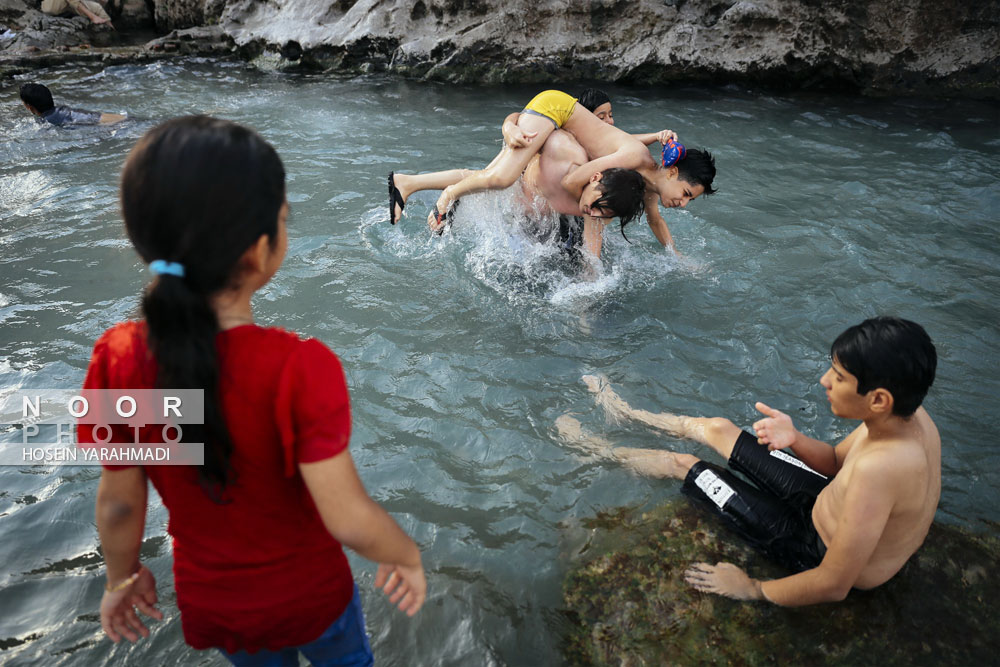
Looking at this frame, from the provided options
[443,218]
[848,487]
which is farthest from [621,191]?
[848,487]

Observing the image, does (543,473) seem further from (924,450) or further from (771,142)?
(771,142)

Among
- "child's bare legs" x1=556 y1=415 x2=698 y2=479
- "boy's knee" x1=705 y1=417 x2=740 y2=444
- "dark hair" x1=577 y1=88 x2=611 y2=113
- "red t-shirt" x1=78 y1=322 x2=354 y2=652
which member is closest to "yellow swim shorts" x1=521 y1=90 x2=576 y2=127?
"dark hair" x1=577 y1=88 x2=611 y2=113

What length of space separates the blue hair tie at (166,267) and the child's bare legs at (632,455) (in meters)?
2.42

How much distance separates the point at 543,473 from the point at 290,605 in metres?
1.87

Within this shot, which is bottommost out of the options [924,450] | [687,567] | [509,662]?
[509,662]

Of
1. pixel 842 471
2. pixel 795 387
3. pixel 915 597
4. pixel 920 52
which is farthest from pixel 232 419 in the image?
pixel 920 52

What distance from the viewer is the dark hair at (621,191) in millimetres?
4473

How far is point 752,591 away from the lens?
247cm

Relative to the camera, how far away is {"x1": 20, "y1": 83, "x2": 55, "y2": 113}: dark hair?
7273mm

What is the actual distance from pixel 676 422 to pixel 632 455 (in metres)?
0.34

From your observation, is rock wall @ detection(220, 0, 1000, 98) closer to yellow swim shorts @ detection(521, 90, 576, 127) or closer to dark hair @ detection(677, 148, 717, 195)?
yellow swim shorts @ detection(521, 90, 576, 127)

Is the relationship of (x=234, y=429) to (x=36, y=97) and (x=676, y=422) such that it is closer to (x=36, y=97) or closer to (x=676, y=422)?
(x=676, y=422)

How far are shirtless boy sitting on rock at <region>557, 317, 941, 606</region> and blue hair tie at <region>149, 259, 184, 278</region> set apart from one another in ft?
6.60

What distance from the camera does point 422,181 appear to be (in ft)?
18.0
